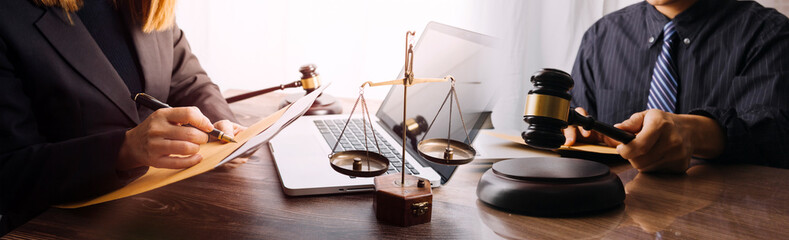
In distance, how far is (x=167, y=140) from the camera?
0.73 m

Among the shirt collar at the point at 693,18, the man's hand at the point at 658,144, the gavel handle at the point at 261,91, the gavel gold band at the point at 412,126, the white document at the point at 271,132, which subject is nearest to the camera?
the white document at the point at 271,132

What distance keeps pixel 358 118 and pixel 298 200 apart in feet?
1.94

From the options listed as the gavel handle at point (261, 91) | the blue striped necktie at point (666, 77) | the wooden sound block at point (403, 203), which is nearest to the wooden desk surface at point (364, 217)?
the wooden sound block at point (403, 203)

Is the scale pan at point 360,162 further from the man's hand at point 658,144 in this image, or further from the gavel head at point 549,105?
the man's hand at point 658,144

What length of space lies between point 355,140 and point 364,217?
1.36 ft

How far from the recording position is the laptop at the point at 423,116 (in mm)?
901

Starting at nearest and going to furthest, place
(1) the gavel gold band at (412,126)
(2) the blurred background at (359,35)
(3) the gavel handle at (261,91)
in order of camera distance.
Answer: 1. (1) the gavel gold band at (412,126)
2. (3) the gavel handle at (261,91)
3. (2) the blurred background at (359,35)

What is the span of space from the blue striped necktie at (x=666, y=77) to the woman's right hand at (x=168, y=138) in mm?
1268

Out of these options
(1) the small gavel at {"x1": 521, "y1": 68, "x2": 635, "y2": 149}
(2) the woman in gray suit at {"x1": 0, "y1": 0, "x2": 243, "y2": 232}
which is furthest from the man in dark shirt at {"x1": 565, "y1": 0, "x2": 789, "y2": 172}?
(2) the woman in gray suit at {"x1": 0, "y1": 0, "x2": 243, "y2": 232}

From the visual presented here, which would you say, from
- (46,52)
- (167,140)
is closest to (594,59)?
(167,140)

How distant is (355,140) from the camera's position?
1.08 m

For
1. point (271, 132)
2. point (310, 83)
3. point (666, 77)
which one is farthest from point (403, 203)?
point (666, 77)

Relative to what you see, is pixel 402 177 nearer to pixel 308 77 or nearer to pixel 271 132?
pixel 271 132

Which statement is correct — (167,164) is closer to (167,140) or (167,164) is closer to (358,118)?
(167,140)
